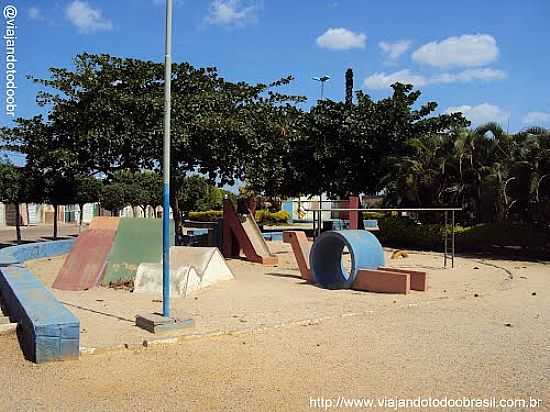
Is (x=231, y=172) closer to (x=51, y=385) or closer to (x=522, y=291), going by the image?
(x=522, y=291)

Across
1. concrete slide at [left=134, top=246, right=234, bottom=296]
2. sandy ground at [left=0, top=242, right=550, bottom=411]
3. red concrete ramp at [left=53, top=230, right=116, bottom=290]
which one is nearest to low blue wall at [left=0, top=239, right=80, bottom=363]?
sandy ground at [left=0, top=242, right=550, bottom=411]

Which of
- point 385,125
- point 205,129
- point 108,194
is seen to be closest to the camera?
point 205,129

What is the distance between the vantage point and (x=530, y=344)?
637 centimetres

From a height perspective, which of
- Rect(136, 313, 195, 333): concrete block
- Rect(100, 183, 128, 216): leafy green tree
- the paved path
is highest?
Rect(100, 183, 128, 216): leafy green tree

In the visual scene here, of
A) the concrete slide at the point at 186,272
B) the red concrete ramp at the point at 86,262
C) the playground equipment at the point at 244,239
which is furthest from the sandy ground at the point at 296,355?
the playground equipment at the point at 244,239

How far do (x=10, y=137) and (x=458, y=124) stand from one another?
50.6ft

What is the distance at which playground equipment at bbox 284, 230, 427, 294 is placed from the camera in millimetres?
10250

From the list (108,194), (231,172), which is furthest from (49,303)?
(108,194)

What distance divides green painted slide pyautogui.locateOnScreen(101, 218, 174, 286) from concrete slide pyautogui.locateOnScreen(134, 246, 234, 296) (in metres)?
0.51

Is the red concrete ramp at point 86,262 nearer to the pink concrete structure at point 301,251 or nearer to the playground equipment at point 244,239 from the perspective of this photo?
the pink concrete structure at point 301,251

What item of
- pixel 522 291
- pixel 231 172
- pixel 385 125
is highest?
pixel 385 125

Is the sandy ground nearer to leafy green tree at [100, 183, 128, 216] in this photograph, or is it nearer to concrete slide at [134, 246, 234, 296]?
concrete slide at [134, 246, 234, 296]

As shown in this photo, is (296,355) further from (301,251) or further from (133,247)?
(133,247)

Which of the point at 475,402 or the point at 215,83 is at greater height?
the point at 215,83
